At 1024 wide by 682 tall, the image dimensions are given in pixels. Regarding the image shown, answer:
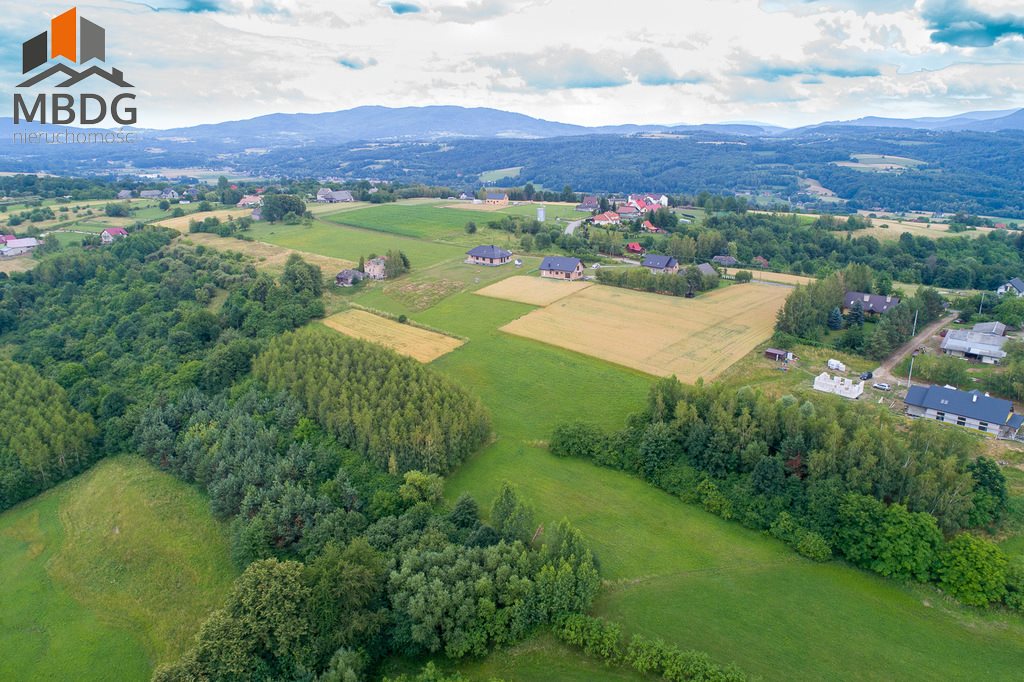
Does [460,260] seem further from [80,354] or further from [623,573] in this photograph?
[623,573]

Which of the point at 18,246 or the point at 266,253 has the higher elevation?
the point at 266,253

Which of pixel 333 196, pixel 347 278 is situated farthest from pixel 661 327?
pixel 333 196

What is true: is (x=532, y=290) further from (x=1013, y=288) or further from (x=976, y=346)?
(x=1013, y=288)

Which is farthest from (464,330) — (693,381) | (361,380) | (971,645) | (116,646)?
(971,645)

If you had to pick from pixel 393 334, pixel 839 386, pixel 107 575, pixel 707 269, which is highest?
pixel 707 269

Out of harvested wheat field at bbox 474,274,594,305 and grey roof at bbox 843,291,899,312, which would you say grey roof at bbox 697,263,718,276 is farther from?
grey roof at bbox 843,291,899,312

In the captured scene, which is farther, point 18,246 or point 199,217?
point 199,217

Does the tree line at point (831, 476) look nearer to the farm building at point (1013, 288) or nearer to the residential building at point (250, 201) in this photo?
the farm building at point (1013, 288)
